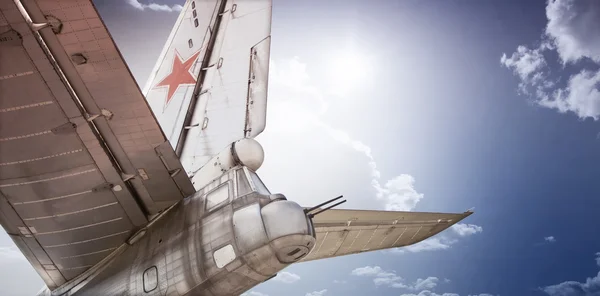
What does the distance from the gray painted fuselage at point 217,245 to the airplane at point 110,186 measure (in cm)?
2

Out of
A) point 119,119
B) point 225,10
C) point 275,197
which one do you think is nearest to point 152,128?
point 119,119

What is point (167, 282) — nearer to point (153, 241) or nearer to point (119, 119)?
point (153, 241)

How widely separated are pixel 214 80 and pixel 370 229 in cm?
454

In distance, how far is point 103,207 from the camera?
4727 mm

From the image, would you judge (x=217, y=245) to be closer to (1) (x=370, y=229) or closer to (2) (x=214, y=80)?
(2) (x=214, y=80)

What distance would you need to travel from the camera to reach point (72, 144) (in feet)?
13.6

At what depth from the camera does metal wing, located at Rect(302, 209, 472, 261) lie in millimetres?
7941

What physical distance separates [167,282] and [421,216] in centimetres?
576

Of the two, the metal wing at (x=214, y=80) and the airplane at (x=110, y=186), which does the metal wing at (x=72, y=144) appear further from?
the metal wing at (x=214, y=80)

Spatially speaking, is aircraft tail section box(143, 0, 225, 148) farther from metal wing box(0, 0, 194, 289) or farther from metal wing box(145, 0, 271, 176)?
metal wing box(0, 0, 194, 289)

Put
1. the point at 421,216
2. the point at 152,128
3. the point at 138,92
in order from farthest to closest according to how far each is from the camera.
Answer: the point at 421,216, the point at 152,128, the point at 138,92

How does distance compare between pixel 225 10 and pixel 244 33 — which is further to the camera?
pixel 225 10

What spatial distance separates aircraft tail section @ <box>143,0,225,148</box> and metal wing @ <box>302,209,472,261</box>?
11.8 ft

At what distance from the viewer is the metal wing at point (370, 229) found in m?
7.94
